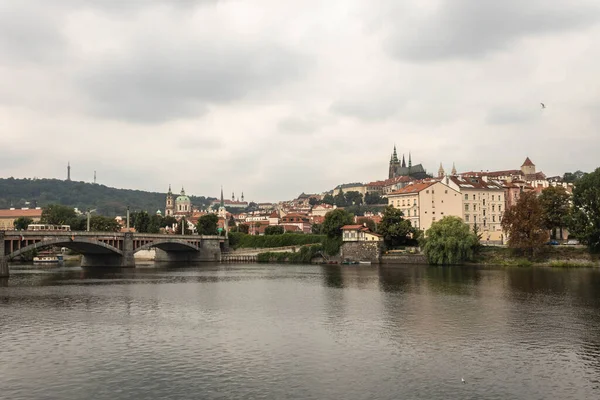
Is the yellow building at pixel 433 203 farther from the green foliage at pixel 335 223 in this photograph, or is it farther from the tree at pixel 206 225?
the tree at pixel 206 225

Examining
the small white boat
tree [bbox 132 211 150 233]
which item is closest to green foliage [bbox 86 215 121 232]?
tree [bbox 132 211 150 233]

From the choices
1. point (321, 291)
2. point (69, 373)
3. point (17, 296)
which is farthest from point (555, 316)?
point (17, 296)

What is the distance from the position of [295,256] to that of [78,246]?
51093 millimetres

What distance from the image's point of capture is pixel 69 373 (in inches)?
1147

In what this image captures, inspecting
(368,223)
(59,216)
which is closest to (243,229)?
(368,223)

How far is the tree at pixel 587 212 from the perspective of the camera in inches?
3600

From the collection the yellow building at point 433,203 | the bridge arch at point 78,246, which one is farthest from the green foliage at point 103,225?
the yellow building at point 433,203

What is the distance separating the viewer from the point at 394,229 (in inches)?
4825

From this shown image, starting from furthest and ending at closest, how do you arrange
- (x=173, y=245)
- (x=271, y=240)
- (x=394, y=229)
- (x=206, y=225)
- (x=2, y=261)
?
1. (x=206, y=225)
2. (x=271, y=240)
3. (x=173, y=245)
4. (x=394, y=229)
5. (x=2, y=261)

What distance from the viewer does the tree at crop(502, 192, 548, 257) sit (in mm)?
96312

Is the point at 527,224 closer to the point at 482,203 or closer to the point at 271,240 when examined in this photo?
the point at 482,203

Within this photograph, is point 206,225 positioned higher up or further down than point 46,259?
higher up

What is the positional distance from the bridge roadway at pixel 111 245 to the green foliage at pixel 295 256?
13.9m

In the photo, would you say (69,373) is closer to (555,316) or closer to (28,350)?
(28,350)
